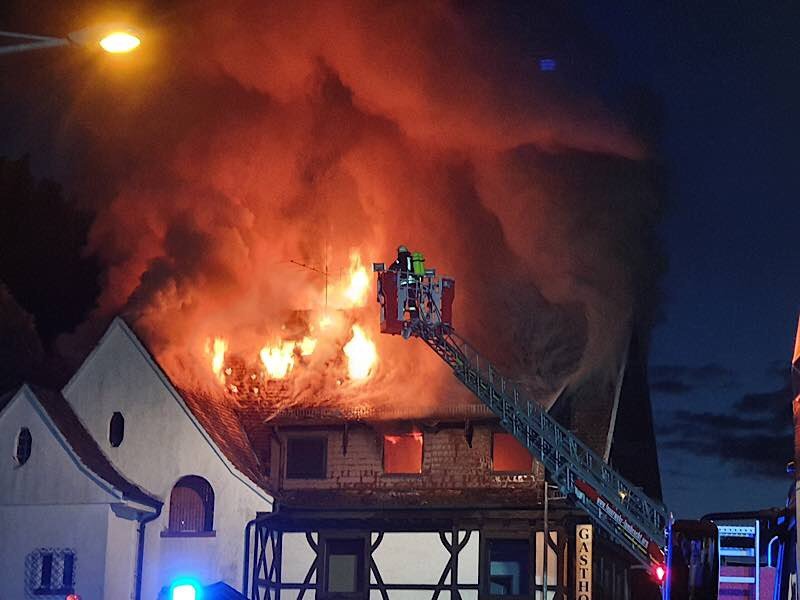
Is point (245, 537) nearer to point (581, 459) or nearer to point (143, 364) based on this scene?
point (143, 364)

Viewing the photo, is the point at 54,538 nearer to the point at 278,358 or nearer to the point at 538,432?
the point at 278,358

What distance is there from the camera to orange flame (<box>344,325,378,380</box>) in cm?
3353

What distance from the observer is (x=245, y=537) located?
30.4m

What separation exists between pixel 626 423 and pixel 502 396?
1006cm

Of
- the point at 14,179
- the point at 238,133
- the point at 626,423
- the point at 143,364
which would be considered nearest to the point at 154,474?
the point at 143,364

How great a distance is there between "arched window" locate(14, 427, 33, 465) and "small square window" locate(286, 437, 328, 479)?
6.20m

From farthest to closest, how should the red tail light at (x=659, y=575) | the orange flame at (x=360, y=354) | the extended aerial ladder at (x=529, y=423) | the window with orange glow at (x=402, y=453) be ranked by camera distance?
the orange flame at (x=360, y=354), the window with orange glow at (x=402, y=453), the extended aerial ladder at (x=529, y=423), the red tail light at (x=659, y=575)

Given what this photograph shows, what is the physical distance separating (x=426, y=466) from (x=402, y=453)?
72cm

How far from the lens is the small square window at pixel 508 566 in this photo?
29344mm

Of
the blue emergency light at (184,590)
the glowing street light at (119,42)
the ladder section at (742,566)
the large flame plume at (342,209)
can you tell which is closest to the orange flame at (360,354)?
the large flame plume at (342,209)

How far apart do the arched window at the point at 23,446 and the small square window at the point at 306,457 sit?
620 cm

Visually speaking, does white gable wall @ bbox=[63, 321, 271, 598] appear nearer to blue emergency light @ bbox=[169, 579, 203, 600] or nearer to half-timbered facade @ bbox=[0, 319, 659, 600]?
half-timbered facade @ bbox=[0, 319, 659, 600]

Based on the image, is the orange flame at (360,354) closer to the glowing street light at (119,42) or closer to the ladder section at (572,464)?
the ladder section at (572,464)

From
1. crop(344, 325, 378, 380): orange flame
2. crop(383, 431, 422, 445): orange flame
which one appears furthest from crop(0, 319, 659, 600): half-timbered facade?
crop(344, 325, 378, 380): orange flame
